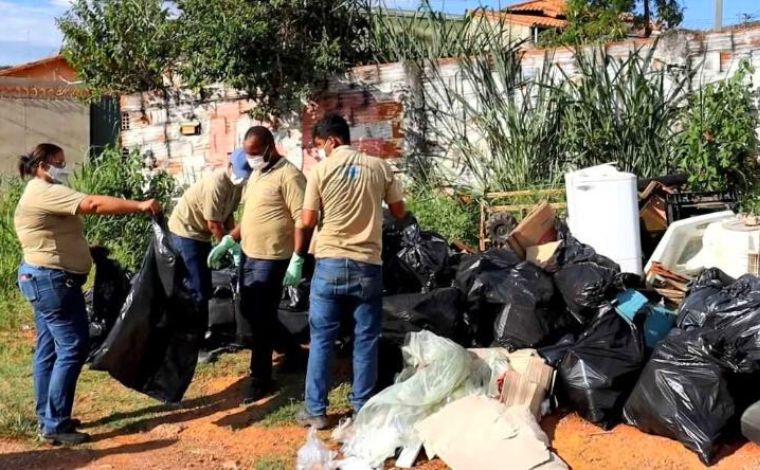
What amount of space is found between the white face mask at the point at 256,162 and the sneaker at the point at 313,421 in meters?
1.47

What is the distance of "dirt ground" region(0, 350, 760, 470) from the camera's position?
4062 millimetres

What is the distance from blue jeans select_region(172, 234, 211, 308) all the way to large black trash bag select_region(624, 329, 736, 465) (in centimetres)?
261

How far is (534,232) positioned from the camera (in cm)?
580

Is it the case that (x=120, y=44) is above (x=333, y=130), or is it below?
above

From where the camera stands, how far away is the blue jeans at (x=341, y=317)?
170 inches

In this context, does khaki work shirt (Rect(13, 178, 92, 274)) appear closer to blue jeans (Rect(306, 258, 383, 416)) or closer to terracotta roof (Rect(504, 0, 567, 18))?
blue jeans (Rect(306, 258, 383, 416))

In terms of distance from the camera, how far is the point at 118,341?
467cm

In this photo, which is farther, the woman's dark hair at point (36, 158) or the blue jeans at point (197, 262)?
the blue jeans at point (197, 262)

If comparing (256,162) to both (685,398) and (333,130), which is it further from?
(685,398)

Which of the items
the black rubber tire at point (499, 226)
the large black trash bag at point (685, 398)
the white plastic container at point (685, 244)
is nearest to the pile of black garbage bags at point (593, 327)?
the large black trash bag at point (685, 398)

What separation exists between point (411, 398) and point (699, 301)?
174 centimetres

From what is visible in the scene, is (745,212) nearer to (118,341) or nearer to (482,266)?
(482,266)

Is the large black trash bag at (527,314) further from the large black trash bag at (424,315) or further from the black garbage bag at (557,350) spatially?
the large black trash bag at (424,315)

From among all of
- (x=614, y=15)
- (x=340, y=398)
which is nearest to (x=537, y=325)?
(x=340, y=398)
